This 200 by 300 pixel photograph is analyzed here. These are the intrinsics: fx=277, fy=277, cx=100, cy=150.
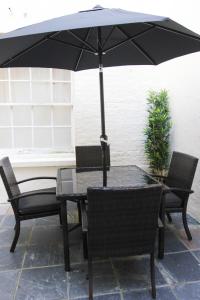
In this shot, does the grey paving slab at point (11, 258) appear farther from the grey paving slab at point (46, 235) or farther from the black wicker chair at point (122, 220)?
the black wicker chair at point (122, 220)

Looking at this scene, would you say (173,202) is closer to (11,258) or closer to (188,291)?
(188,291)

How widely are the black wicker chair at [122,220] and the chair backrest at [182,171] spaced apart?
91 cm

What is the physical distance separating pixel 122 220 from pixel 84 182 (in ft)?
2.54

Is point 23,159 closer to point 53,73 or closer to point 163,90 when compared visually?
point 53,73

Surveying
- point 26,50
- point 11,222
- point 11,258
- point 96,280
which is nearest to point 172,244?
point 96,280

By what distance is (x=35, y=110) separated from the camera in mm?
4070

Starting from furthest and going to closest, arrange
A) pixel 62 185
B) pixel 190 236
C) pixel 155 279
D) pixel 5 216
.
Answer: pixel 5 216 → pixel 190 236 → pixel 62 185 → pixel 155 279

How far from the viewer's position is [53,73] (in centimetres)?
402

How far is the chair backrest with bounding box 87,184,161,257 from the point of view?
1.79 metres

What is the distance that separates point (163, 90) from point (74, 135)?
1458mm

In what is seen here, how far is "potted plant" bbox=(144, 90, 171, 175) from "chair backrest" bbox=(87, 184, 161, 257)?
2089mm

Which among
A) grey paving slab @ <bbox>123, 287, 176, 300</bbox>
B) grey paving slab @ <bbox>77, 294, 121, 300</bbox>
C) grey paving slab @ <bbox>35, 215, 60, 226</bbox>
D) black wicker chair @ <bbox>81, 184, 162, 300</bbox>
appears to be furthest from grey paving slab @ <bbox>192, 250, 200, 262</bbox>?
grey paving slab @ <bbox>35, 215, 60, 226</bbox>

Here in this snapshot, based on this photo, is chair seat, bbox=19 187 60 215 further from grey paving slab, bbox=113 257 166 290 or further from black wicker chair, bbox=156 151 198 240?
black wicker chair, bbox=156 151 198 240

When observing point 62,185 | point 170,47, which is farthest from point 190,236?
point 170,47
